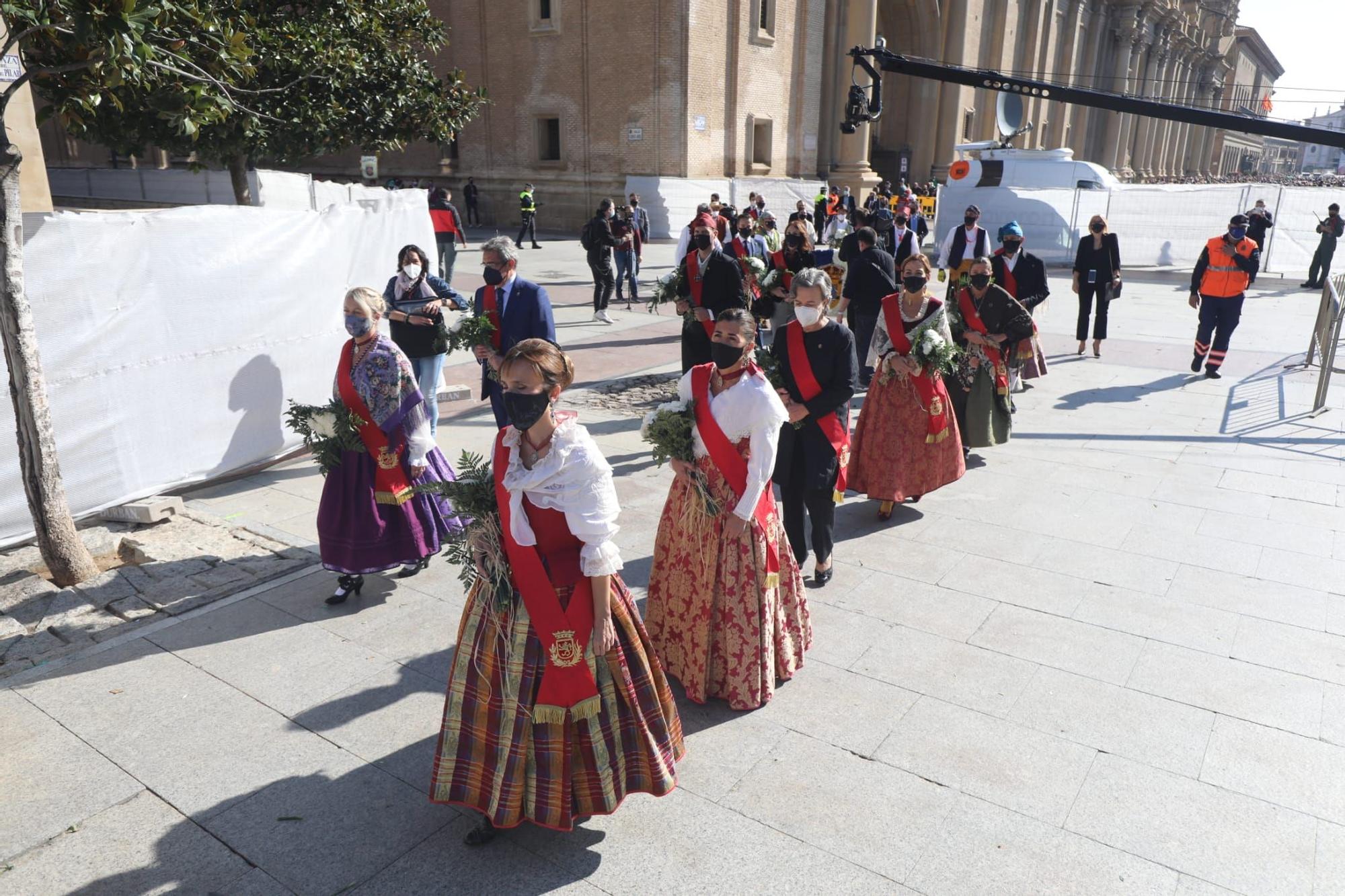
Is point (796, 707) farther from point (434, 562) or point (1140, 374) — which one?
point (1140, 374)

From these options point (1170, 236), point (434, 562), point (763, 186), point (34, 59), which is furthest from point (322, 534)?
point (763, 186)

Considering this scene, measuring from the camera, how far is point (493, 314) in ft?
21.4

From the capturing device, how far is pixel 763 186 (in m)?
29.7

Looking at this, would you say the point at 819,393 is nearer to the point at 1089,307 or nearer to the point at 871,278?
the point at 871,278

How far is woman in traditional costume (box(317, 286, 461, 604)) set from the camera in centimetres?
509

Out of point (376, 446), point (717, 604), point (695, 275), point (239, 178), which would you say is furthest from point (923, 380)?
point (239, 178)

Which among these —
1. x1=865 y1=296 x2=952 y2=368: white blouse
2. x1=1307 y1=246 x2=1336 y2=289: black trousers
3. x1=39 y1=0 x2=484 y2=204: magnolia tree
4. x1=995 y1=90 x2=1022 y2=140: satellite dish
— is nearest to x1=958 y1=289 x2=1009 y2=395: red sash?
x1=865 y1=296 x2=952 y2=368: white blouse

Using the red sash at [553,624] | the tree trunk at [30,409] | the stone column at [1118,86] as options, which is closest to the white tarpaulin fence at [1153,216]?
the tree trunk at [30,409]

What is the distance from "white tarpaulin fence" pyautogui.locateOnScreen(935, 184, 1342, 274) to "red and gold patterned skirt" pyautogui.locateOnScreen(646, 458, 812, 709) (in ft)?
66.3

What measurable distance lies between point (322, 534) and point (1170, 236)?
23.3m

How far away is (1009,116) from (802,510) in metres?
29.5

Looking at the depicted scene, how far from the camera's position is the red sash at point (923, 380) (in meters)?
6.27

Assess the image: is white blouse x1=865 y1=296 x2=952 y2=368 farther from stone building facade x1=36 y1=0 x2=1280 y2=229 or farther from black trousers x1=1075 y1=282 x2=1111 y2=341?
stone building facade x1=36 y1=0 x2=1280 y2=229

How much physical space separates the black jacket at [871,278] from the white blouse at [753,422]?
18.4ft
